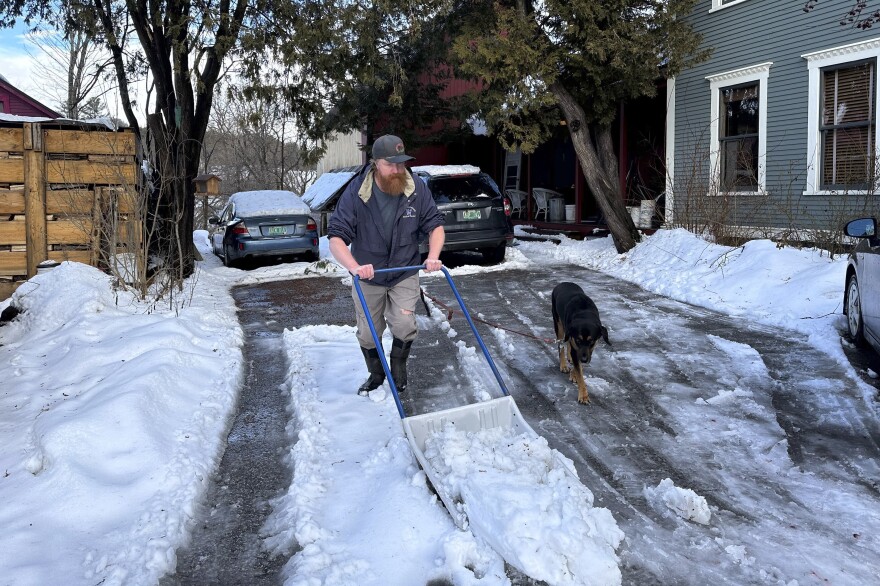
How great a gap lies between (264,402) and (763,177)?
1186cm

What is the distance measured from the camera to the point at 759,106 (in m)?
14.8

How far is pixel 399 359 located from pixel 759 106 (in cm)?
1183

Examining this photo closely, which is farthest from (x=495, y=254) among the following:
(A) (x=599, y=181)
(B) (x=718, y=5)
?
(B) (x=718, y=5)

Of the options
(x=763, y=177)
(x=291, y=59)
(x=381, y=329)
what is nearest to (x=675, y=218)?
(x=763, y=177)

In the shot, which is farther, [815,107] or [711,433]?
[815,107]

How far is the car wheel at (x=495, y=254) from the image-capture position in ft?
47.4

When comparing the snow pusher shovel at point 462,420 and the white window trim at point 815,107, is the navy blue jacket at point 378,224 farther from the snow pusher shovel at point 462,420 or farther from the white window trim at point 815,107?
the white window trim at point 815,107

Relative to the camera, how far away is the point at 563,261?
15398mm

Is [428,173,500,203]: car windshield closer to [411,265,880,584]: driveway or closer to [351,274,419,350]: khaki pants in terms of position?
[411,265,880,584]: driveway

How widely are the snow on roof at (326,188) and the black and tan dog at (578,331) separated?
955 inches

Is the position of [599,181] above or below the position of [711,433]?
above

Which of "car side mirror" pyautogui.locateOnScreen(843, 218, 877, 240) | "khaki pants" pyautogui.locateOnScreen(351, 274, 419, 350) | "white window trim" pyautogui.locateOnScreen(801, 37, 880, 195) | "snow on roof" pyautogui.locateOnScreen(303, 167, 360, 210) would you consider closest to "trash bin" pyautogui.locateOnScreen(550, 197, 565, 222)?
"white window trim" pyautogui.locateOnScreen(801, 37, 880, 195)

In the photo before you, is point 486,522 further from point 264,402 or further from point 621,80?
point 621,80

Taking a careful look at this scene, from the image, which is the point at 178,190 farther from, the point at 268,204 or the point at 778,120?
the point at 778,120
